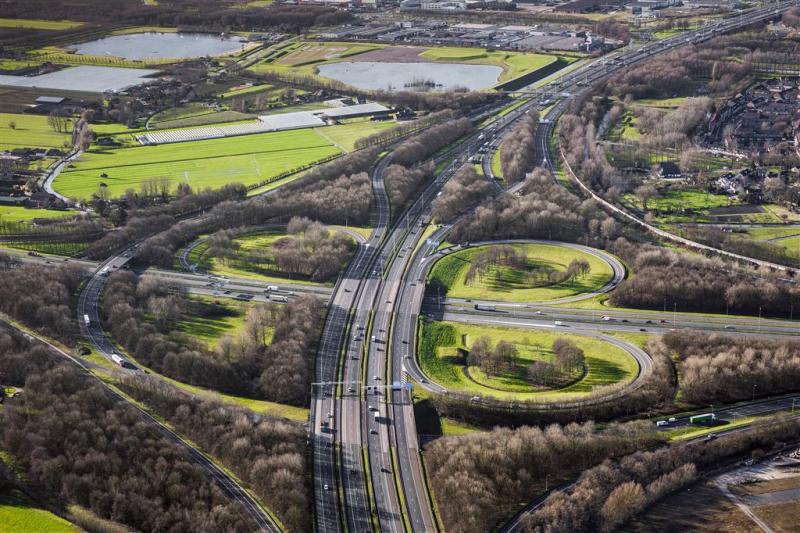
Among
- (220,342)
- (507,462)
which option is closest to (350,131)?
(220,342)

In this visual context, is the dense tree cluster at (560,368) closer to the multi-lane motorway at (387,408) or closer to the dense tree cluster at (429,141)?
the multi-lane motorway at (387,408)

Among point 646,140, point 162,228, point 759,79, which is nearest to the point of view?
point 162,228

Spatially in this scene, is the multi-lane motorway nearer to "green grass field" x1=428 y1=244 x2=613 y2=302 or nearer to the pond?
"green grass field" x1=428 y1=244 x2=613 y2=302

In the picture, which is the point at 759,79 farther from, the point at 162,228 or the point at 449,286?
the point at 162,228

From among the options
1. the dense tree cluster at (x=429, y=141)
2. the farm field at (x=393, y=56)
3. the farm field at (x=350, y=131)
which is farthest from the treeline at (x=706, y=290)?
the farm field at (x=393, y=56)

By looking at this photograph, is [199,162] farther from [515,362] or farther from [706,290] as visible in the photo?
[706,290]

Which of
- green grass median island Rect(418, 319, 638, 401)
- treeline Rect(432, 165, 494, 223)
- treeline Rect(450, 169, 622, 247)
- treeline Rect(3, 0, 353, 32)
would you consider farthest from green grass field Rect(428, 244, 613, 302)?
treeline Rect(3, 0, 353, 32)

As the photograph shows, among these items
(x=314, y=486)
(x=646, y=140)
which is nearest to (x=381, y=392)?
(x=314, y=486)
